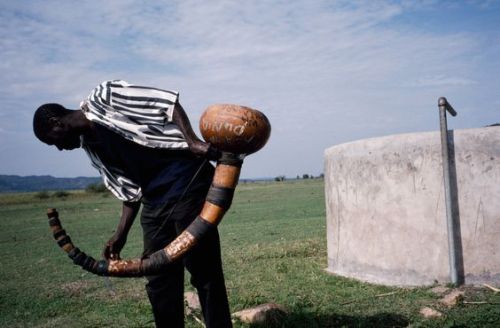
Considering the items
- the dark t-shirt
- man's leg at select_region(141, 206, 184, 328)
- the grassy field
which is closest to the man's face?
the dark t-shirt

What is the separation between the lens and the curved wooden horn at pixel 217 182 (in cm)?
232

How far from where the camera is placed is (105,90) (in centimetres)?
265

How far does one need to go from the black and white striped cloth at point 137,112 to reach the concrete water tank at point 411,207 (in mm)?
3310

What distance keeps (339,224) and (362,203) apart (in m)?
0.54

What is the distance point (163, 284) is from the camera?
9.66 feet

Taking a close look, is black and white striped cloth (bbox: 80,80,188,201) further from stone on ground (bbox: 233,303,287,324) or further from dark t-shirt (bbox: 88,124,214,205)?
stone on ground (bbox: 233,303,287,324)

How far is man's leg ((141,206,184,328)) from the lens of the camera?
286 centimetres

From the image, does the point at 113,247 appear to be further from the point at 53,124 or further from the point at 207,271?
the point at 53,124

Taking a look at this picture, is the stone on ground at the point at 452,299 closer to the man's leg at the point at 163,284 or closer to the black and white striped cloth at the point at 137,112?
the man's leg at the point at 163,284

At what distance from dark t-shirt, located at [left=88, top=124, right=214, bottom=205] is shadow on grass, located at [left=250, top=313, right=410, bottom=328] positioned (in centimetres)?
177

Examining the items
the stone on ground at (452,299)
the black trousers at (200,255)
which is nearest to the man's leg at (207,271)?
the black trousers at (200,255)

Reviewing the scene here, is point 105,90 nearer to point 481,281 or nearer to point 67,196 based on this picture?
point 481,281

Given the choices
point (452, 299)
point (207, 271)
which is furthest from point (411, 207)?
point (207, 271)

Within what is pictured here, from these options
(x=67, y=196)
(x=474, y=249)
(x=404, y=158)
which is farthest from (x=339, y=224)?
(x=67, y=196)
